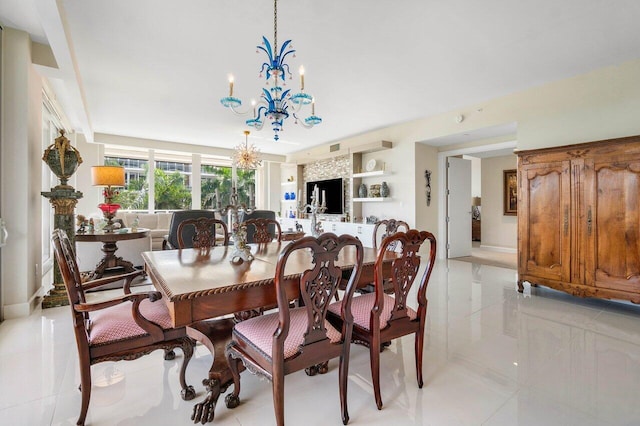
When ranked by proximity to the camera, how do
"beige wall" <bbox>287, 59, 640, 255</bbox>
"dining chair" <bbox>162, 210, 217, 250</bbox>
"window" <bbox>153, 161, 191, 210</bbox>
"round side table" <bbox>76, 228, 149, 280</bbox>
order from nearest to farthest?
"beige wall" <bbox>287, 59, 640, 255</bbox>
"round side table" <bbox>76, 228, 149, 280</bbox>
"dining chair" <bbox>162, 210, 217, 250</bbox>
"window" <bbox>153, 161, 191, 210</bbox>

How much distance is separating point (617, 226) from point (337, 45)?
3.48 meters

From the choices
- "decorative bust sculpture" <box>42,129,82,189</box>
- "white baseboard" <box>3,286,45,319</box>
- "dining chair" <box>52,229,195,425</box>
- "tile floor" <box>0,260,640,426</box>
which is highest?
"decorative bust sculpture" <box>42,129,82,189</box>

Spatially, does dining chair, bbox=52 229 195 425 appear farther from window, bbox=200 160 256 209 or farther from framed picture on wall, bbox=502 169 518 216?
framed picture on wall, bbox=502 169 518 216

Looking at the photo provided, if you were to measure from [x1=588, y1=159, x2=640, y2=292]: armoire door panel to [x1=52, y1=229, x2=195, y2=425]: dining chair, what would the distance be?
161 inches

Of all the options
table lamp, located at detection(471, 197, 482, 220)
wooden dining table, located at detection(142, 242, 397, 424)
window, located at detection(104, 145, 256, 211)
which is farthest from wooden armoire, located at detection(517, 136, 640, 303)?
window, located at detection(104, 145, 256, 211)

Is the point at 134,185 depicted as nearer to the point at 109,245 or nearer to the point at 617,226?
the point at 109,245

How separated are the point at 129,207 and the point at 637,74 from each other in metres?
9.80

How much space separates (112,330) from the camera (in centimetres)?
155

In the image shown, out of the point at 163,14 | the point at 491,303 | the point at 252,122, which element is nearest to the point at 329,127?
the point at 252,122

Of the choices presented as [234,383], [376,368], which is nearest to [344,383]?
[376,368]

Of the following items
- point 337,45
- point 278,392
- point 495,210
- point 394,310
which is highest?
point 337,45

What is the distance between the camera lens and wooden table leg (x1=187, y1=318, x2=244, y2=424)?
1.56 metres

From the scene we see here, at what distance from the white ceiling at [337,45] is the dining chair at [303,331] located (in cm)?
218

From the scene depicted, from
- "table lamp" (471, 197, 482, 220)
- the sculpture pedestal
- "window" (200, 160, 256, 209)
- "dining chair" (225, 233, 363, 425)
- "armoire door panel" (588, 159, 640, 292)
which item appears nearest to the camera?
"dining chair" (225, 233, 363, 425)
